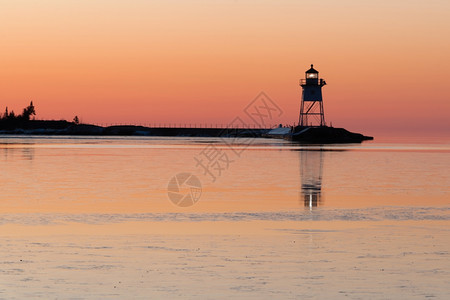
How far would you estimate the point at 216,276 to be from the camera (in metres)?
12.3

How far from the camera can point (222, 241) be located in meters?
16.2

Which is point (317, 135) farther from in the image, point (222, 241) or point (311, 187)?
point (222, 241)

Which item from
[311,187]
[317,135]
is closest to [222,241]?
[311,187]

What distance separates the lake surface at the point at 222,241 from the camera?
11609 millimetres

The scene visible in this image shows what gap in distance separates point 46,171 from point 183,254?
2776 centimetres

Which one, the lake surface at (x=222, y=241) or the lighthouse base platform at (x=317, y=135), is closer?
the lake surface at (x=222, y=241)

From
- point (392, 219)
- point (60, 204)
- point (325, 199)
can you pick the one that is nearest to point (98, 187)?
point (60, 204)

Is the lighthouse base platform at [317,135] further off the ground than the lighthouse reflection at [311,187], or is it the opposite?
the lighthouse base platform at [317,135]

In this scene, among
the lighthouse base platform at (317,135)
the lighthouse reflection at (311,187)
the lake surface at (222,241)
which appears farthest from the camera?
the lighthouse base platform at (317,135)

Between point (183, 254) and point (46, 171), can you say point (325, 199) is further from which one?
point (46, 171)

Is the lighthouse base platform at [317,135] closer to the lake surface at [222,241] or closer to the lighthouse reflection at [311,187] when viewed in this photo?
the lighthouse reflection at [311,187]

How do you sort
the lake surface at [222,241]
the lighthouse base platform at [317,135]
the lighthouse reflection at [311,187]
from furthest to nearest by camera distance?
the lighthouse base platform at [317,135]
the lighthouse reflection at [311,187]
the lake surface at [222,241]

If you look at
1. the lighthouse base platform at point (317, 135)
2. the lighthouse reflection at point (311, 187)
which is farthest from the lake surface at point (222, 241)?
the lighthouse base platform at point (317, 135)

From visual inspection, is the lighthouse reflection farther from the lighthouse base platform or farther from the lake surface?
the lighthouse base platform
